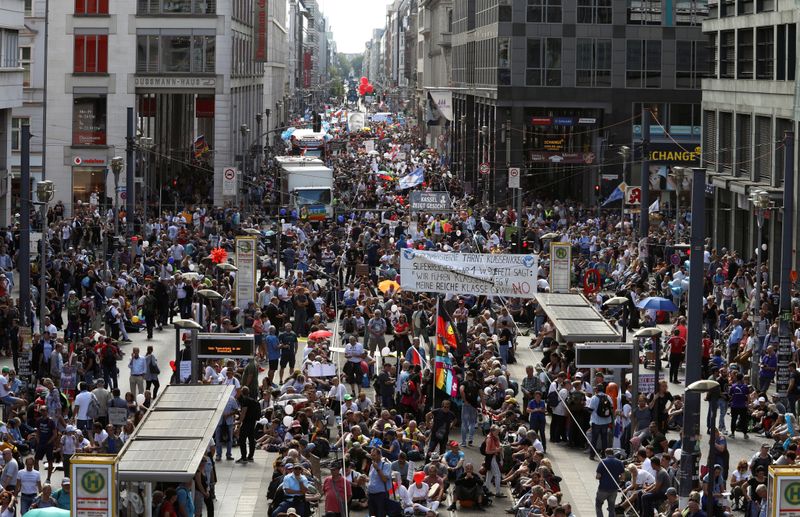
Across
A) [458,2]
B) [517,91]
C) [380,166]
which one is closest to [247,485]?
[517,91]

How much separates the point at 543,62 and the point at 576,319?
1802 inches

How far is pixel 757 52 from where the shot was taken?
5169cm

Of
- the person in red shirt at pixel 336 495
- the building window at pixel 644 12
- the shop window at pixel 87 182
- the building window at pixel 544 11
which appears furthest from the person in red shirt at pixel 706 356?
the shop window at pixel 87 182

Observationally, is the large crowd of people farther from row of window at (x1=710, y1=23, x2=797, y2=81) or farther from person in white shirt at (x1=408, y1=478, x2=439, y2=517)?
row of window at (x1=710, y1=23, x2=797, y2=81)

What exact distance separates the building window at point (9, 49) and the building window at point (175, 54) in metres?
20.6

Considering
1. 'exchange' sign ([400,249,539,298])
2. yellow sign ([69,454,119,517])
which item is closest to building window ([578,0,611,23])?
'exchange' sign ([400,249,539,298])

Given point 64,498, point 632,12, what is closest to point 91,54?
point 632,12

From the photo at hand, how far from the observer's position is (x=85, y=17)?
75000 millimetres

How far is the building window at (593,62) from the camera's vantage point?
74.5 metres

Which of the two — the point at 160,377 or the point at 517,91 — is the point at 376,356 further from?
the point at 517,91

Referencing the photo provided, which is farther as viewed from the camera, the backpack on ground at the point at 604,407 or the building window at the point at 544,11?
the building window at the point at 544,11

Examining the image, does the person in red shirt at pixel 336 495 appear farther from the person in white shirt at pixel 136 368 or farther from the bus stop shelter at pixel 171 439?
the person in white shirt at pixel 136 368

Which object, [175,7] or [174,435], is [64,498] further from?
[175,7]

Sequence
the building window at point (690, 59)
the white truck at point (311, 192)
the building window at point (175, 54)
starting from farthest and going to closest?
the building window at point (175, 54) < the building window at point (690, 59) < the white truck at point (311, 192)
